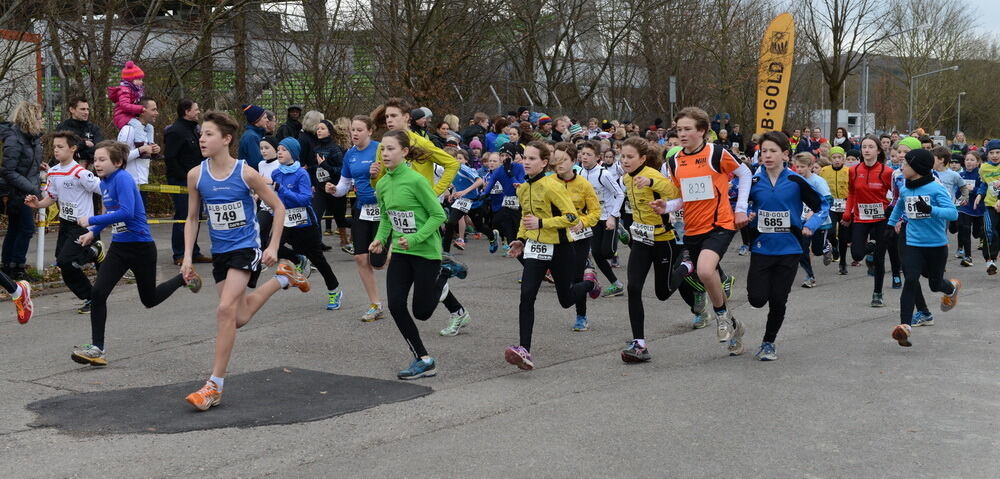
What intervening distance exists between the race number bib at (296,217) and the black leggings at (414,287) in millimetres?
3052

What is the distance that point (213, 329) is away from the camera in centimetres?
969

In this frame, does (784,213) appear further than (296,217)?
No

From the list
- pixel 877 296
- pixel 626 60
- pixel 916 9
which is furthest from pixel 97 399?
pixel 916 9

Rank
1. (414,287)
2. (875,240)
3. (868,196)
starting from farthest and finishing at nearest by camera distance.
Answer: (868,196) → (875,240) → (414,287)

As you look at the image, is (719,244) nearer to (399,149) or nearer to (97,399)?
(399,149)

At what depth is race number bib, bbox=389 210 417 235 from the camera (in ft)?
26.1

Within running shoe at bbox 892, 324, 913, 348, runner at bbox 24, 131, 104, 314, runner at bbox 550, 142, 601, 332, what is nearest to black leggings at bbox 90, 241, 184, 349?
runner at bbox 24, 131, 104, 314

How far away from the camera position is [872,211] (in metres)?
12.4

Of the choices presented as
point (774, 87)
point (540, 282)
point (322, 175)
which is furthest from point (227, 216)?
point (774, 87)

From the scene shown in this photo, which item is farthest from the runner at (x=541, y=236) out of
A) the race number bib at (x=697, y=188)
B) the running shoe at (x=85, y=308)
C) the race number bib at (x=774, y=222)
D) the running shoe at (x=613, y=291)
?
the running shoe at (x=85, y=308)

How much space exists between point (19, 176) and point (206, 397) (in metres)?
6.08

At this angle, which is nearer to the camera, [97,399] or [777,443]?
[777,443]

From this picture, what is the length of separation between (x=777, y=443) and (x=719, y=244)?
8.87 feet

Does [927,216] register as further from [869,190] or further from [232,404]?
[232,404]
